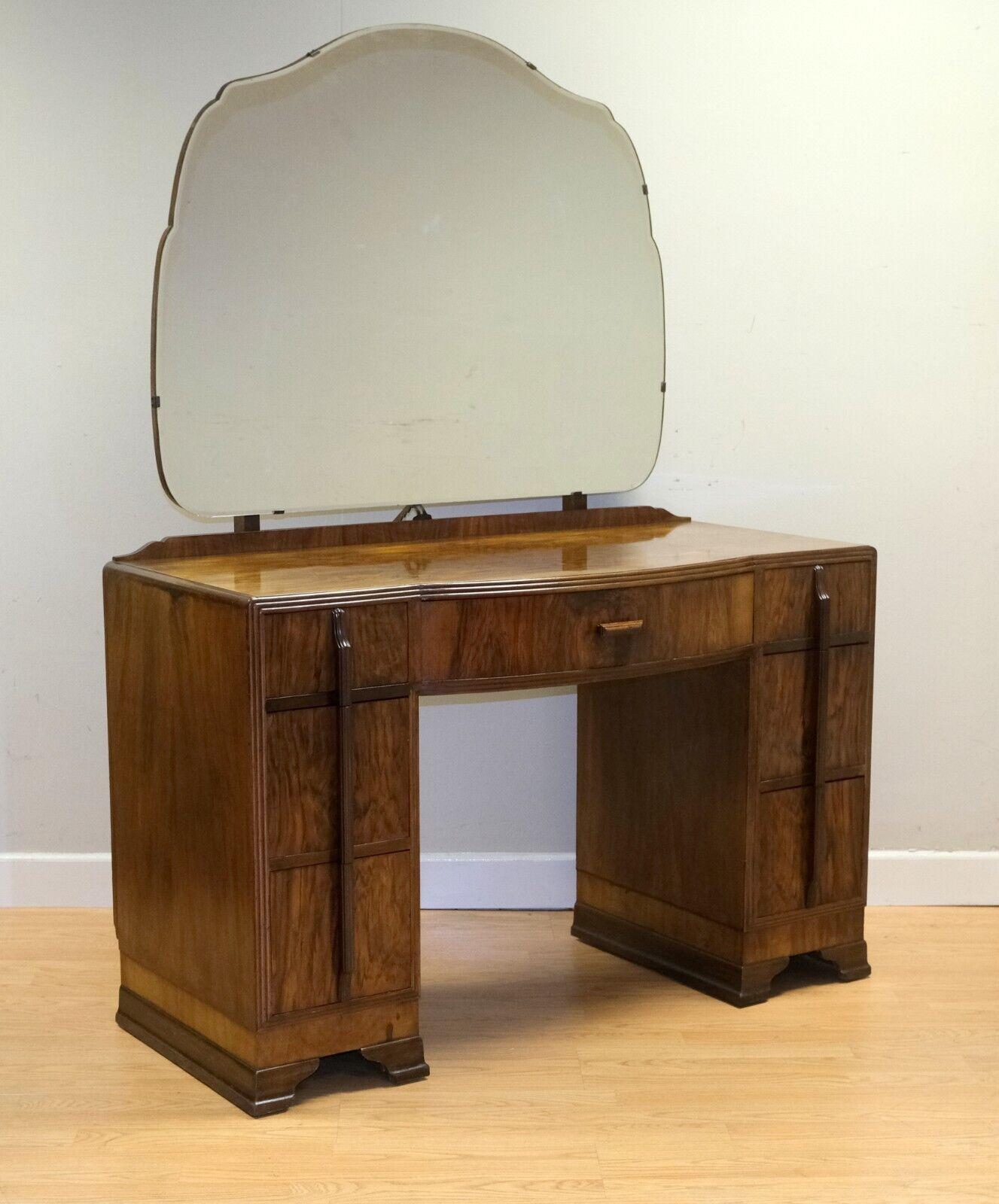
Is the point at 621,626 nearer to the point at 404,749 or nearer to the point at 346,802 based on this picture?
the point at 404,749

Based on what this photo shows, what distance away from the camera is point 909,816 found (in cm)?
291

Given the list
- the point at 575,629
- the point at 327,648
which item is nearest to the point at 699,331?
the point at 575,629

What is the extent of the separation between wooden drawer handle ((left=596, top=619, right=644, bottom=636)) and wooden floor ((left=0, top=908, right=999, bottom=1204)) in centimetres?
61

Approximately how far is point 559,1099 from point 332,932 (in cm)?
38

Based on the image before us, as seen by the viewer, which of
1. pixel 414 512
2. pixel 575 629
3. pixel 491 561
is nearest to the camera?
pixel 575 629

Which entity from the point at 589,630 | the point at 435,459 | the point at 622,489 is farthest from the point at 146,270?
the point at 589,630

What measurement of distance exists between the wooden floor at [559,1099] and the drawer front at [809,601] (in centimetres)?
58

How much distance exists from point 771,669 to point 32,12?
1.65m

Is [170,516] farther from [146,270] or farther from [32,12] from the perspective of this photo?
[32,12]

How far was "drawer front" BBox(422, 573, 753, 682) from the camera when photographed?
6.66 feet

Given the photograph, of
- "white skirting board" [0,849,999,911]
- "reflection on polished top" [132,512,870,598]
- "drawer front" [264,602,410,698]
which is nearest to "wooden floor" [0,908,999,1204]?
"white skirting board" [0,849,999,911]

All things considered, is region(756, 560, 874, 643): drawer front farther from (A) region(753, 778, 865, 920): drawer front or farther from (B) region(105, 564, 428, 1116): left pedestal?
(B) region(105, 564, 428, 1116): left pedestal

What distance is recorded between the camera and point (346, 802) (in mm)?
1988

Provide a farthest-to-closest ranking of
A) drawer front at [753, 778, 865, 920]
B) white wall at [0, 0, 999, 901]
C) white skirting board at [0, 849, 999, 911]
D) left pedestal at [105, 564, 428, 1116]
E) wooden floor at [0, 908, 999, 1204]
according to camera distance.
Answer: white skirting board at [0, 849, 999, 911], white wall at [0, 0, 999, 901], drawer front at [753, 778, 865, 920], left pedestal at [105, 564, 428, 1116], wooden floor at [0, 908, 999, 1204]
